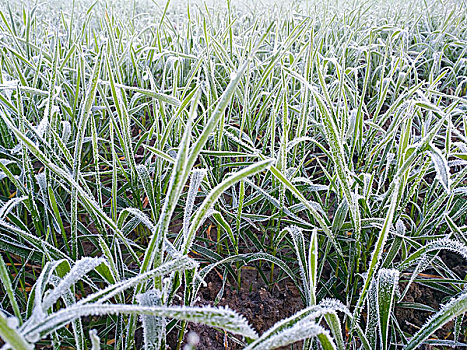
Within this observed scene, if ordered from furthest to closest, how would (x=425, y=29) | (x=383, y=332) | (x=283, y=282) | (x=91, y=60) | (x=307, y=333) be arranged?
(x=425, y=29)
(x=91, y=60)
(x=283, y=282)
(x=383, y=332)
(x=307, y=333)

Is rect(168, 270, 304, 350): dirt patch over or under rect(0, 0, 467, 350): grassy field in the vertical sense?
under

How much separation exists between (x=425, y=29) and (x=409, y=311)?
1.65 meters

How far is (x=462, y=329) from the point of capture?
648 millimetres

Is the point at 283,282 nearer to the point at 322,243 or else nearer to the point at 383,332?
the point at 322,243

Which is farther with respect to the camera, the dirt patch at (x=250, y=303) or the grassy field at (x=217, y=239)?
the dirt patch at (x=250, y=303)

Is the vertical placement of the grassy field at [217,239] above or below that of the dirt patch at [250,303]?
above

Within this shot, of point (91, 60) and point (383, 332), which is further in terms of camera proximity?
point (91, 60)

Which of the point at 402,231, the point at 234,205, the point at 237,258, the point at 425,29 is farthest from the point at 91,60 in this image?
the point at 425,29

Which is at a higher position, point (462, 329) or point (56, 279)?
point (56, 279)

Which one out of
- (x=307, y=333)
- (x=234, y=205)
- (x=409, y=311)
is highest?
(x=307, y=333)

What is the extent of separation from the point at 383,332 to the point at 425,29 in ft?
6.05

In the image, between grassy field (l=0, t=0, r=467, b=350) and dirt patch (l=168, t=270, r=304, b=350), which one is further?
dirt patch (l=168, t=270, r=304, b=350)

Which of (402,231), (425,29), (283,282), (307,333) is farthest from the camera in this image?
(425,29)

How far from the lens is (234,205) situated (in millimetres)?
767
